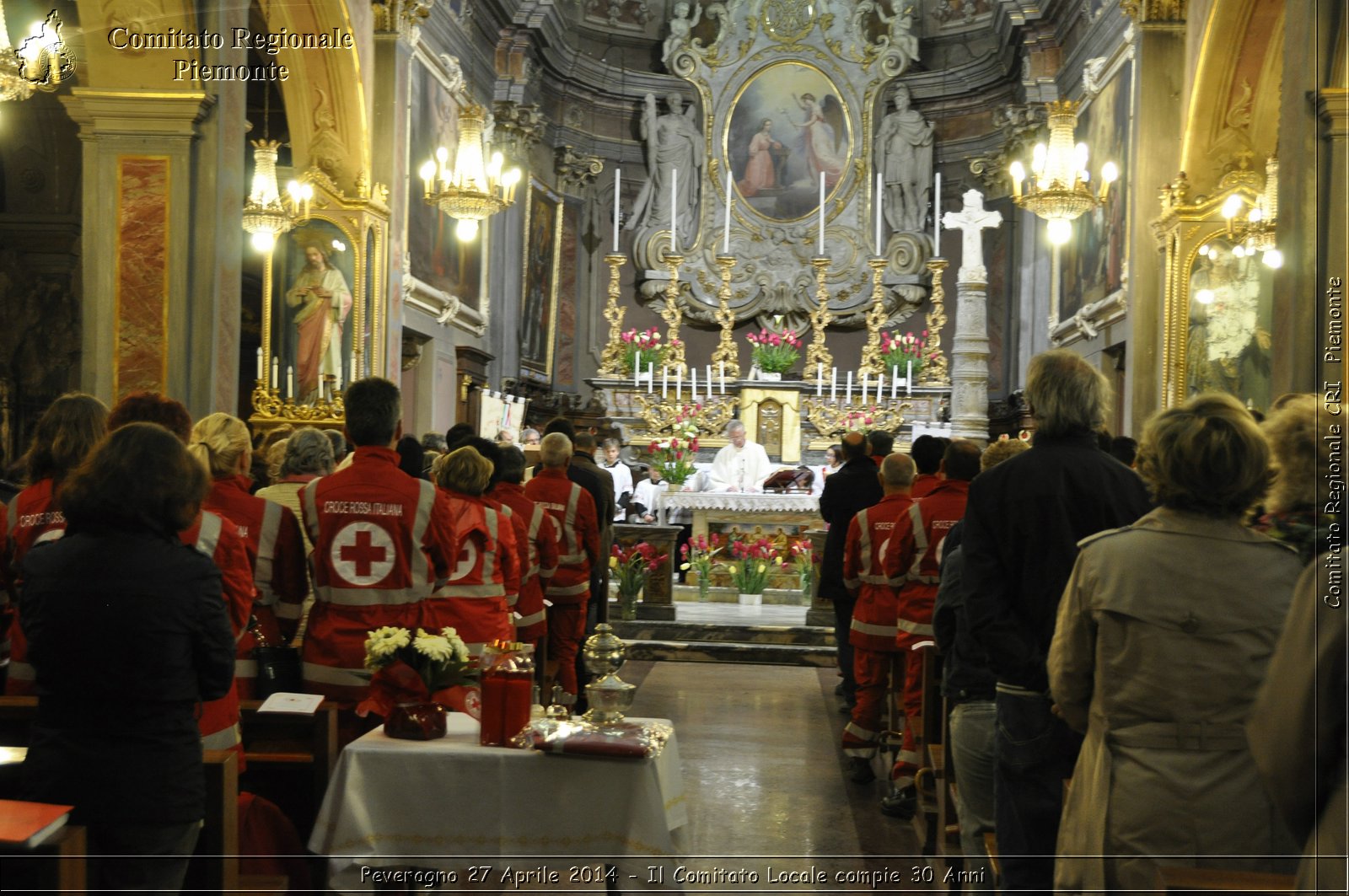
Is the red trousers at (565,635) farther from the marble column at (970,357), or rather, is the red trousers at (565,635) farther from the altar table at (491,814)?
the marble column at (970,357)

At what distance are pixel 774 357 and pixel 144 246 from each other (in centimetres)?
1082

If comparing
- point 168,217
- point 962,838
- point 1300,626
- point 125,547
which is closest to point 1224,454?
point 1300,626

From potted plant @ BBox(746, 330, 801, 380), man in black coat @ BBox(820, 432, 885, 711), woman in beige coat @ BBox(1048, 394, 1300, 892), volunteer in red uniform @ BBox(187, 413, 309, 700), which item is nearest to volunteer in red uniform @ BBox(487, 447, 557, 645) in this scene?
man in black coat @ BBox(820, 432, 885, 711)

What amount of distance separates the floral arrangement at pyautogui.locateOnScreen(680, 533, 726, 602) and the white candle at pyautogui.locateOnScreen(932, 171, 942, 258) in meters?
7.37

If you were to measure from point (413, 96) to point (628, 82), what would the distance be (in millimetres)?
7956

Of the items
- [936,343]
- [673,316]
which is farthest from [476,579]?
[936,343]

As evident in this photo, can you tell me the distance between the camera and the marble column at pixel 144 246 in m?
8.31

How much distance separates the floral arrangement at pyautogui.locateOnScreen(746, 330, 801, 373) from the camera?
18.2 meters

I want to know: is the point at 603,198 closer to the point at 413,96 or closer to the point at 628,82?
the point at 628,82

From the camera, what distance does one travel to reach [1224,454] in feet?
9.57

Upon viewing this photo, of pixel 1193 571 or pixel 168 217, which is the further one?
pixel 168 217

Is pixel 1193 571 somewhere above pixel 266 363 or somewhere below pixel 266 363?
below

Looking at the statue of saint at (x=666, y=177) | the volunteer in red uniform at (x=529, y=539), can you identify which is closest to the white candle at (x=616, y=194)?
the statue of saint at (x=666, y=177)

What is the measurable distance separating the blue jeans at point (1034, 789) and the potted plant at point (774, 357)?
46.9ft
